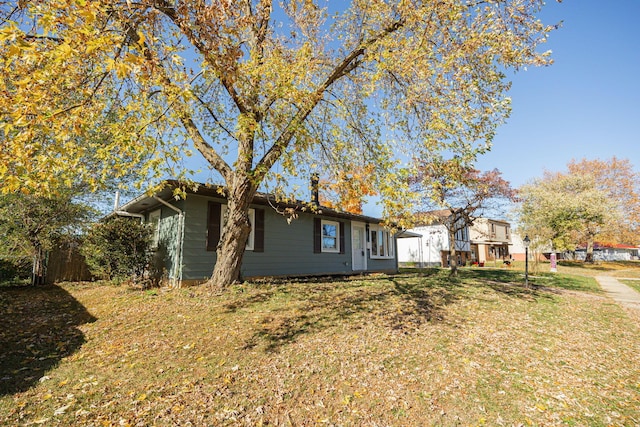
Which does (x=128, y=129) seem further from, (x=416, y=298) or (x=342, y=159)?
(x=416, y=298)

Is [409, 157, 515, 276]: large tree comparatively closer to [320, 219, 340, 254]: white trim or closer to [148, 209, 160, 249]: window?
[320, 219, 340, 254]: white trim

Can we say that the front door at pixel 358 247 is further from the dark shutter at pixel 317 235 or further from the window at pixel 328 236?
the dark shutter at pixel 317 235

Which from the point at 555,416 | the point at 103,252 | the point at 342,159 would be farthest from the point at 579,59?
the point at 103,252

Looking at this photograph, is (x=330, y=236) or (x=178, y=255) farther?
(x=330, y=236)

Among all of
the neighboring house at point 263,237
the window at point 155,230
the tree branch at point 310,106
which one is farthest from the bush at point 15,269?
the tree branch at point 310,106

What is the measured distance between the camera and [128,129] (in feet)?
16.7

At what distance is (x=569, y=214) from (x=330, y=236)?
24832 millimetres

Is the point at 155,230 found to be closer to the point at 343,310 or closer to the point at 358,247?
the point at 343,310

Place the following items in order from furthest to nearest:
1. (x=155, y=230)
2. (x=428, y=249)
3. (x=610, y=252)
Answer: (x=610, y=252) < (x=428, y=249) < (x=155, y=230)

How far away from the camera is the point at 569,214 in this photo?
27.3 meters

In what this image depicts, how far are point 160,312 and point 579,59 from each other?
40.8ft

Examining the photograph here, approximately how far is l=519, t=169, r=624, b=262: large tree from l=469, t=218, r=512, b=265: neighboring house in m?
7.13

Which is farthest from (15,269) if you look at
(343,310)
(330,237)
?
(343,310)

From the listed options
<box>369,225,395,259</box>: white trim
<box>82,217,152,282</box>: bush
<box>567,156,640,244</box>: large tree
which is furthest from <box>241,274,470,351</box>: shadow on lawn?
<box>567,156,640,244</box>: large tree
